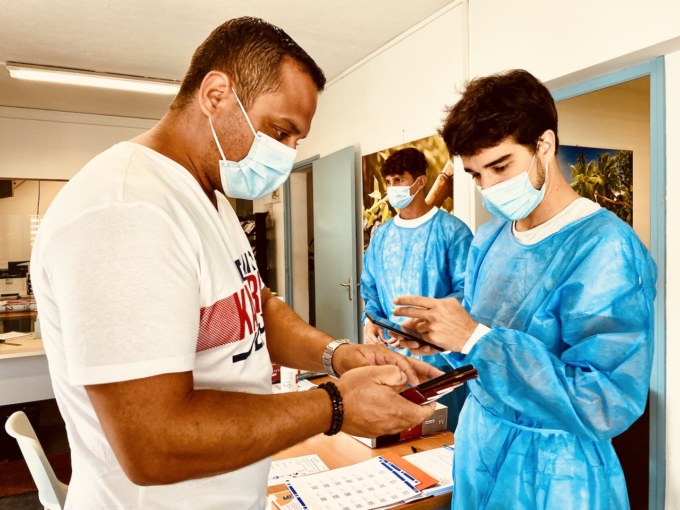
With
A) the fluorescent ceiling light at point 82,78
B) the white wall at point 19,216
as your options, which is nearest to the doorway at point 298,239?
the fluorescent ceiling light at point 82,78

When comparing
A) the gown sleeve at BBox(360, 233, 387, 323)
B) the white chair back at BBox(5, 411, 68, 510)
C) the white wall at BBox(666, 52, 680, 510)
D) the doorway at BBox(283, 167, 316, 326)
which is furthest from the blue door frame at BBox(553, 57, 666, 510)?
the doorway at BBox(283, 167, 316, 326)

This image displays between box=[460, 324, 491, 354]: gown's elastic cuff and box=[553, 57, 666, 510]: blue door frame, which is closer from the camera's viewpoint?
box=[460, 324, 491, 354]: gown's elastic cuff

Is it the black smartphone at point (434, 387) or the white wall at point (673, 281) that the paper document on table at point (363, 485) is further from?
the white wall at point (673, 281)

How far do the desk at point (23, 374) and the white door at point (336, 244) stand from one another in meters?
2.40

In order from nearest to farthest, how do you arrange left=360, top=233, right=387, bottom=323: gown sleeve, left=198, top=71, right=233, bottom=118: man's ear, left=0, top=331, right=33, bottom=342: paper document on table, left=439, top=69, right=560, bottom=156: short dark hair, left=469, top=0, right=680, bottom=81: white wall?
1. left=198, top=71, right=233, bottom=118: man's ear
2. left=439, top=69, right=560, bottom=156: short dark hair
3. left=469, top=0, right=680, bottom=81: white wall
4. left=360, top=233, right=387, bottom=323: gown sleeve
5. left=0, top=331, right=33, bottom=342: paper document on table

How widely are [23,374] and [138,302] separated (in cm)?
350

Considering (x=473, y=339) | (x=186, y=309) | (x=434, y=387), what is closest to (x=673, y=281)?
(x=473, y=339)

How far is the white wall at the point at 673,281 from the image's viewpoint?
2.11 meters

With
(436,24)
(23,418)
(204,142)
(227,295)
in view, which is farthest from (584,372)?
(436,24)

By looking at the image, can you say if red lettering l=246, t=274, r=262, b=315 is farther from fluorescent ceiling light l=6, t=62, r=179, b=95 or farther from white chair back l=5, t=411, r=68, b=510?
fluorescent ceiling light l=6, t=62, r=179, b=95

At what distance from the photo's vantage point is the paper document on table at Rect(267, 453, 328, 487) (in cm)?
147

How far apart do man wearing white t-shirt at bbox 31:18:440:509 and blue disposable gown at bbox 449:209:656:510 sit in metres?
0.40

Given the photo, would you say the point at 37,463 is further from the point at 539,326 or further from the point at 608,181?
the point at 608,181

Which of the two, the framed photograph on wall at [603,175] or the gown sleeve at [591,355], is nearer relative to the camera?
the gown sleeve at [591,355]
